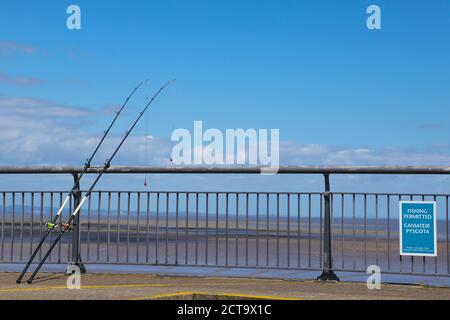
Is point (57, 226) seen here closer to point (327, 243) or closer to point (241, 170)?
point (241, 170)

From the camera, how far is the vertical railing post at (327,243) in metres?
9.48

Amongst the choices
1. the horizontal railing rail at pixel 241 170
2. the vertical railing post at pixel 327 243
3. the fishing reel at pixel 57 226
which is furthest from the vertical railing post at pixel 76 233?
the vertical railing post at pixel 327 243

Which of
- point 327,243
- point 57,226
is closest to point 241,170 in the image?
point 327,243

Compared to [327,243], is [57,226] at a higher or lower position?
higher

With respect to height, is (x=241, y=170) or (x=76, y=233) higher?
(x=241, y=170)

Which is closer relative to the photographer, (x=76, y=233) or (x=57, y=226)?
(x=57, y=226)

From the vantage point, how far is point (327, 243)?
960cm

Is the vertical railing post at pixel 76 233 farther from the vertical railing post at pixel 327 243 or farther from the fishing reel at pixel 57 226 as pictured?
the vertical railing post at pixel 327 243

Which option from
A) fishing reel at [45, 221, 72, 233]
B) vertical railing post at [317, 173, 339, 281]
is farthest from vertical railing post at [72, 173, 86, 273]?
vertical railing post at [317, 173, 339, 281]

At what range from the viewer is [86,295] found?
23.6ft

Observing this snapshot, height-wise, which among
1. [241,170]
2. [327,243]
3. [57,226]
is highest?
A: [241,170]

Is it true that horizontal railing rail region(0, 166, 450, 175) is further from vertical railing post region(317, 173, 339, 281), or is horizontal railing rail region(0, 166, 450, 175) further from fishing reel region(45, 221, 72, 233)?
fishing reel region(45, 221, 72, 233)
